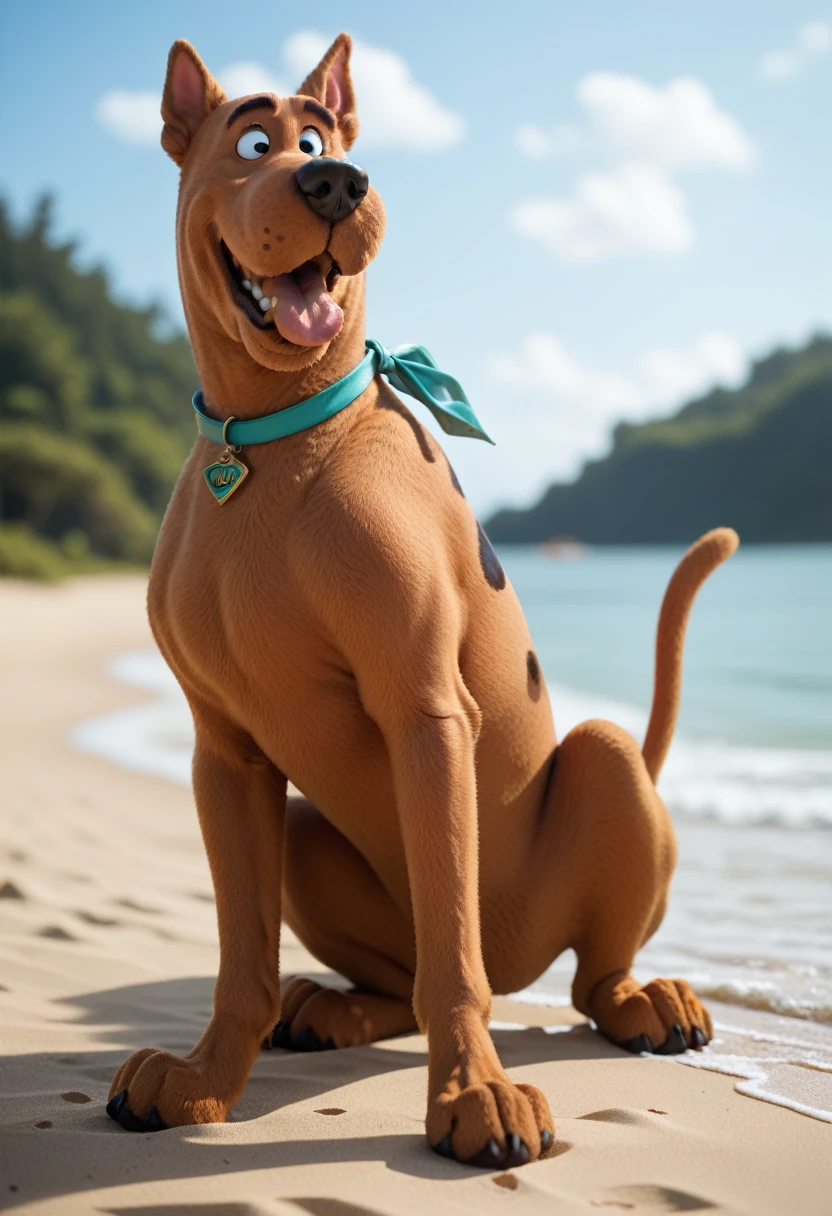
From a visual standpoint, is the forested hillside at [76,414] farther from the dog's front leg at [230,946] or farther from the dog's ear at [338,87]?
the dog's front leg at [230,946]

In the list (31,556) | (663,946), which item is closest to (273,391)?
(663,946)

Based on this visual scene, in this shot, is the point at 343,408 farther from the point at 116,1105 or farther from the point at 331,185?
the point at 116,1105

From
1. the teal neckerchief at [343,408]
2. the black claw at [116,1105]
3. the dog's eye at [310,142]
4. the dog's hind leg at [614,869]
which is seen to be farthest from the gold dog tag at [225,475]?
the black claw at [116,1105]

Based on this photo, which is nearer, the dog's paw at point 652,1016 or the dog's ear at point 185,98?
the dog's ear at point 185,98

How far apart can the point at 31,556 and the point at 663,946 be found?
91.8 feet

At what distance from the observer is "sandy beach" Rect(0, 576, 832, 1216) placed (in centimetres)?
165

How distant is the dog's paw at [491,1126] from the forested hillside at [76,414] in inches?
883

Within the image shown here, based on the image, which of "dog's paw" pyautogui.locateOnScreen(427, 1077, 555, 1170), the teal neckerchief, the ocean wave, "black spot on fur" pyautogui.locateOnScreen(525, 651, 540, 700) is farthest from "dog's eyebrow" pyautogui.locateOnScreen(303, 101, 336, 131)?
the ocean wave

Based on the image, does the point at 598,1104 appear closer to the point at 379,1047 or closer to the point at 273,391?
the point at 379,1047

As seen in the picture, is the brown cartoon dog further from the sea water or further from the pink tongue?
the sea water

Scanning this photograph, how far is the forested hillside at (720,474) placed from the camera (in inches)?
2914

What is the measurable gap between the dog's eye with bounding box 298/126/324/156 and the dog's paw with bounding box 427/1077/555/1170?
156 centimetres

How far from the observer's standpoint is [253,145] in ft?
6.73

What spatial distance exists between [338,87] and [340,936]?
1.69m
